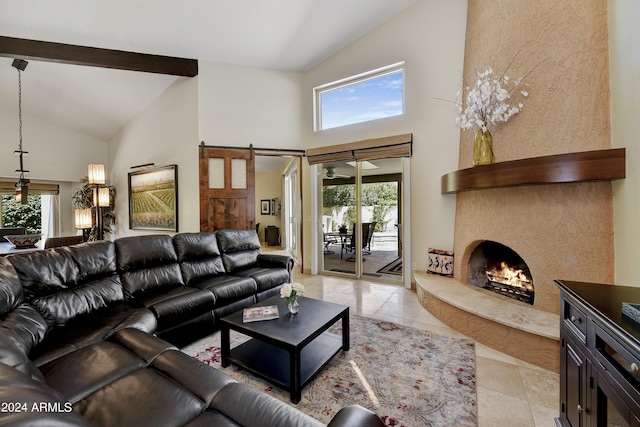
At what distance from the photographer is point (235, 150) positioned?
4859mm

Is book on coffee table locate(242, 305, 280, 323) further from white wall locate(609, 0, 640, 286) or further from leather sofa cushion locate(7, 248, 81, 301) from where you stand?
white wall locate(609, 0, 640, 286)

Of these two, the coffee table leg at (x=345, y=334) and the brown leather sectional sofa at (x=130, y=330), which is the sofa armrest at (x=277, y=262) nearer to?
the brown leather sectional sofa at (x=130, y=330)

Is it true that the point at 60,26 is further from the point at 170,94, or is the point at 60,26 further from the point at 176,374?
the point at 176,374

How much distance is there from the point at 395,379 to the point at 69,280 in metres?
2.76

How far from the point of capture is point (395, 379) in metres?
2.01

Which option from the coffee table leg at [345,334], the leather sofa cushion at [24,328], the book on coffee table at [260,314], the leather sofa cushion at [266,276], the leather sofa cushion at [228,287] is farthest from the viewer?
the leather sofa cushion at [266,276]

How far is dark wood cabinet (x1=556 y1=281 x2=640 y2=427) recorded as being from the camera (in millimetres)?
956

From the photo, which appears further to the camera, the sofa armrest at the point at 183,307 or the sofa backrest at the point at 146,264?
the sofa backrest at the point at 146,264

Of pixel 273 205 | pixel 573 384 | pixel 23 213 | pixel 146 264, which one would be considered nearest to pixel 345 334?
pixel 573 384

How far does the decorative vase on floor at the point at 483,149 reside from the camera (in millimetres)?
2895

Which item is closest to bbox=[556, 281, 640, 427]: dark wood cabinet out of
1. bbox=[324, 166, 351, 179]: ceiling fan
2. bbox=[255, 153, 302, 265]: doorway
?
bbox=[324, 166, 351, 179]: ceiling fan

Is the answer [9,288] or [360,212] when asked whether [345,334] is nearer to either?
[9,288]

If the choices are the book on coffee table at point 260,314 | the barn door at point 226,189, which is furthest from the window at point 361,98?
the book on coffee table at point 260,314

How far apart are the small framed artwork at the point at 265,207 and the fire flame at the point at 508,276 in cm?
704
